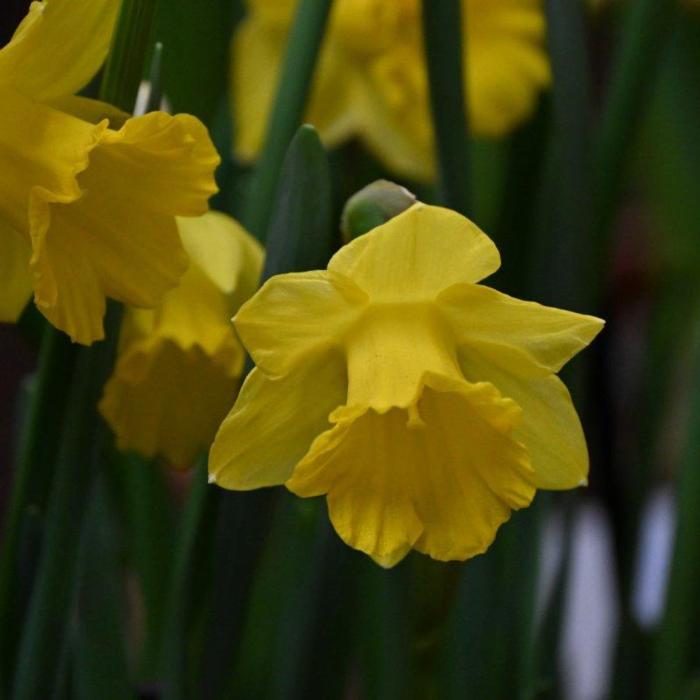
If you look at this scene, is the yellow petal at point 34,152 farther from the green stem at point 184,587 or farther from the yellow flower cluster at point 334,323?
the green stem at point 184,587

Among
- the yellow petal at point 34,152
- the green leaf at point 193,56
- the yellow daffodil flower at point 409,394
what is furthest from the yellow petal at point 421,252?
the green leaf at point 193,56

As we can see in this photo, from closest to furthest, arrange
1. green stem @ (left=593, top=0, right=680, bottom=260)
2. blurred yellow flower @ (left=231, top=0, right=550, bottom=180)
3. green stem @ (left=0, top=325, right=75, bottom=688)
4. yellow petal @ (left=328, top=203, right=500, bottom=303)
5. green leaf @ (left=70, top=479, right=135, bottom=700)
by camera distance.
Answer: yellow petal @ (left=328, top=203, right=500, bottom=303) < green stem @ (left=0, top=325, right=75, bottom=688) < green leaf @ (left=70, top=479, right=135, bottom=700) < green stem @ (left=593, top=0, right=680, bottom=260) < blurred yellow flower @ (left=231, top=0, right=550, bottom=180)

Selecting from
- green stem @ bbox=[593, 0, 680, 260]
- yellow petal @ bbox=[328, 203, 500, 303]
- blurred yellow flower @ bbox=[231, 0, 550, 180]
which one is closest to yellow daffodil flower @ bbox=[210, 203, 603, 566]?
yellow petal @ bbox=[328, 203, 500, 303]

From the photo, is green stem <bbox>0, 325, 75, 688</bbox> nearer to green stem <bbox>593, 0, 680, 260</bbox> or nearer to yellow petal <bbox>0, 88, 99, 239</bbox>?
yellow petal <bbox>0, 88, 99, 239</bbox>

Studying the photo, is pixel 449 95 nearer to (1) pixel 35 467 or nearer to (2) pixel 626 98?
(2) pixel 626 98

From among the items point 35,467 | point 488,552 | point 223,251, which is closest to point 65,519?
point 35,467
